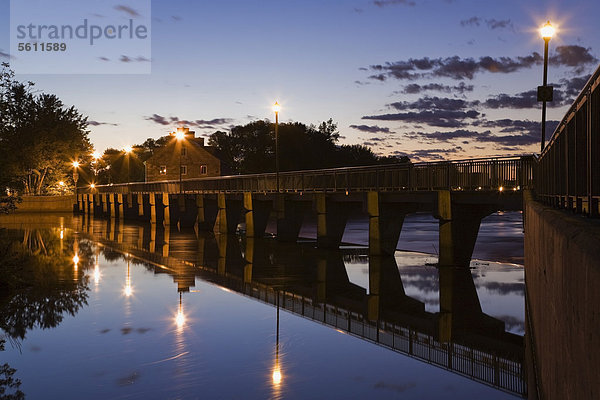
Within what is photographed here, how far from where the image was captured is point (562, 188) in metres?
9.74

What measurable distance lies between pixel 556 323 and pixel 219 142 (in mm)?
128142

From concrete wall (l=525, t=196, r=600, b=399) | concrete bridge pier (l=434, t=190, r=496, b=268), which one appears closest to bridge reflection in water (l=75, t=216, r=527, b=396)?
concrete bridge pier (l=434, t=190, r=496, b=268)

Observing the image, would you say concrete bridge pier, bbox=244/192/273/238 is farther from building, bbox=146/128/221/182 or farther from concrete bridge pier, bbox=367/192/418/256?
building, bbox=146/128/221/182

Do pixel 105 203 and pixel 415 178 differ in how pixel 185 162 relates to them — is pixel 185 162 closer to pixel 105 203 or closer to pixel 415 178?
pixel 105 203

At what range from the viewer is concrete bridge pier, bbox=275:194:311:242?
36.3 m

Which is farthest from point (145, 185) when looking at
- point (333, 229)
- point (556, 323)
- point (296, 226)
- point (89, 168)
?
point (89, 168)

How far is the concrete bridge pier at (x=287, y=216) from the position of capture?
119 ft

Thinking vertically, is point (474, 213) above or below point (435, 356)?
above

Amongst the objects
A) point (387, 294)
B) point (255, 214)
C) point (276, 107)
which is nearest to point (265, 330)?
point (387, 294)

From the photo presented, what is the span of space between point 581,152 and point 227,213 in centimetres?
3929

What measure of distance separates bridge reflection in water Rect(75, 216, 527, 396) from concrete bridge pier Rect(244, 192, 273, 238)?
6519 mm

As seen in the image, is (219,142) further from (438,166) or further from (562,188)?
(562,188)

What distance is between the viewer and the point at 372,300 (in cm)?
1772

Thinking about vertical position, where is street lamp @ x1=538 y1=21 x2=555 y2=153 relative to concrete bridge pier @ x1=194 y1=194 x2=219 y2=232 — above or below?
above
